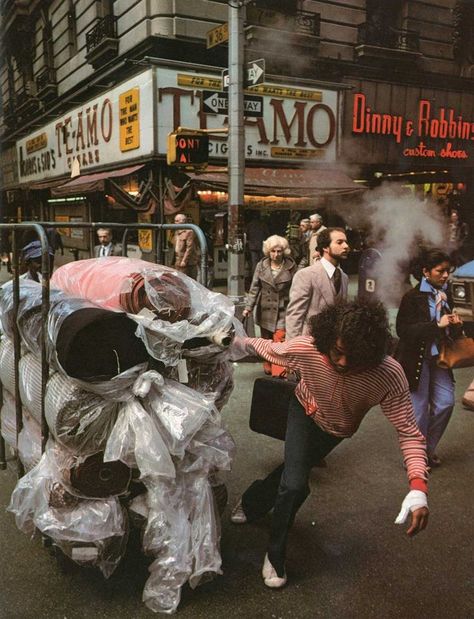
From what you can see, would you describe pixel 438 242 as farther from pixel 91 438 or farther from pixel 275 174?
pixel 91 438

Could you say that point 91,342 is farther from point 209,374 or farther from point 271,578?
point 271,578

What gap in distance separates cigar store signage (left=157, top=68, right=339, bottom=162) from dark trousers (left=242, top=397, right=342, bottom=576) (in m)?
10.7

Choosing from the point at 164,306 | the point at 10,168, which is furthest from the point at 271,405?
the point at 10,168

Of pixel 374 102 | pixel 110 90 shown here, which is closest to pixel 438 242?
pixel 374 102

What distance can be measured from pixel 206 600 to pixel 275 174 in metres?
12.1

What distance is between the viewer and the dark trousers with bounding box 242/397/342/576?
2910mm

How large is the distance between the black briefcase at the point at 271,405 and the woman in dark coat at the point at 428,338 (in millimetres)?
1365

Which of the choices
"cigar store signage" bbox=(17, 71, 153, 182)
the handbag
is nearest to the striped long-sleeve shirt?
the handbag

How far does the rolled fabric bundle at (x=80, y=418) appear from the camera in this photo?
2.68 meters

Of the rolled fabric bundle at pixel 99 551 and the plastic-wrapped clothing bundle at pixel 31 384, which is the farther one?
the plastic-wrapped clothing bundle at pixel 31 384

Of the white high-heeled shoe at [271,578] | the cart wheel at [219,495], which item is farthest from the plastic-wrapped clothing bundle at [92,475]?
the white high-heeled shoe at [271,578]

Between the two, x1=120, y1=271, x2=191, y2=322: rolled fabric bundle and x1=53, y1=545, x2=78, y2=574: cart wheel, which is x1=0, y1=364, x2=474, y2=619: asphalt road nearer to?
x1=53, y1=545, x2=78, y2=574: cart wheel

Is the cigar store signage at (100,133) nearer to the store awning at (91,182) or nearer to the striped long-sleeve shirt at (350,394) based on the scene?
the store awning at (91,182)

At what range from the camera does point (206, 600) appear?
2.84m
